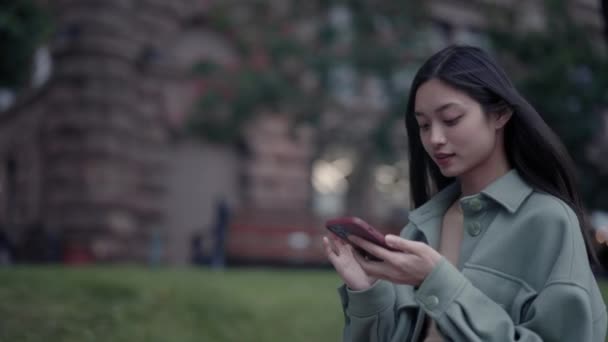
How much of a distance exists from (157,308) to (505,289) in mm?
5724

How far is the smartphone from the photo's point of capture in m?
1.94

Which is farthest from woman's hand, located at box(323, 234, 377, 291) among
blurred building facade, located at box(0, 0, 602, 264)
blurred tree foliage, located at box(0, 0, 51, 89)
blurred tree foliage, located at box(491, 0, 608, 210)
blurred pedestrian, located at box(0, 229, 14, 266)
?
blurred pedestrian, located at box(0, 229, 14, 266)

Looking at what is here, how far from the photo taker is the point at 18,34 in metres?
11.3

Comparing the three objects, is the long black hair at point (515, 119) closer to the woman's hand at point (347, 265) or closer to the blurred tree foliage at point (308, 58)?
the woman's hand at point (347, 265)

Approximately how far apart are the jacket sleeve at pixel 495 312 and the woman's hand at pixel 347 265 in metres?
0.22

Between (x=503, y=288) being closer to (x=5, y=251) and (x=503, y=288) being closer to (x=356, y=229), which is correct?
(x=356, y=229)

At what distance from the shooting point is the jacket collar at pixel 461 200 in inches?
81.4

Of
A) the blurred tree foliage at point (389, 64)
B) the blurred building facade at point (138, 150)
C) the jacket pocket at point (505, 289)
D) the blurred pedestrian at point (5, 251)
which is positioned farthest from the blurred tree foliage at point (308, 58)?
the jacket pocket at point (505, 289)

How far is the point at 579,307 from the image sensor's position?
6.10ft

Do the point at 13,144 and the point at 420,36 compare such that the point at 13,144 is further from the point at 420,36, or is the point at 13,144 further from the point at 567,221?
the point at 567,221

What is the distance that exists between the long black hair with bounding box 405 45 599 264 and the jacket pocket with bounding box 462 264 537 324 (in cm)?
29

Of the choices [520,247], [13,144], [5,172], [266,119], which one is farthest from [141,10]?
[520,247]

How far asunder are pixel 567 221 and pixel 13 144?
68.9 ft

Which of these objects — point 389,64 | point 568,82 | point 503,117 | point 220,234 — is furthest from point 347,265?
point 568,82
